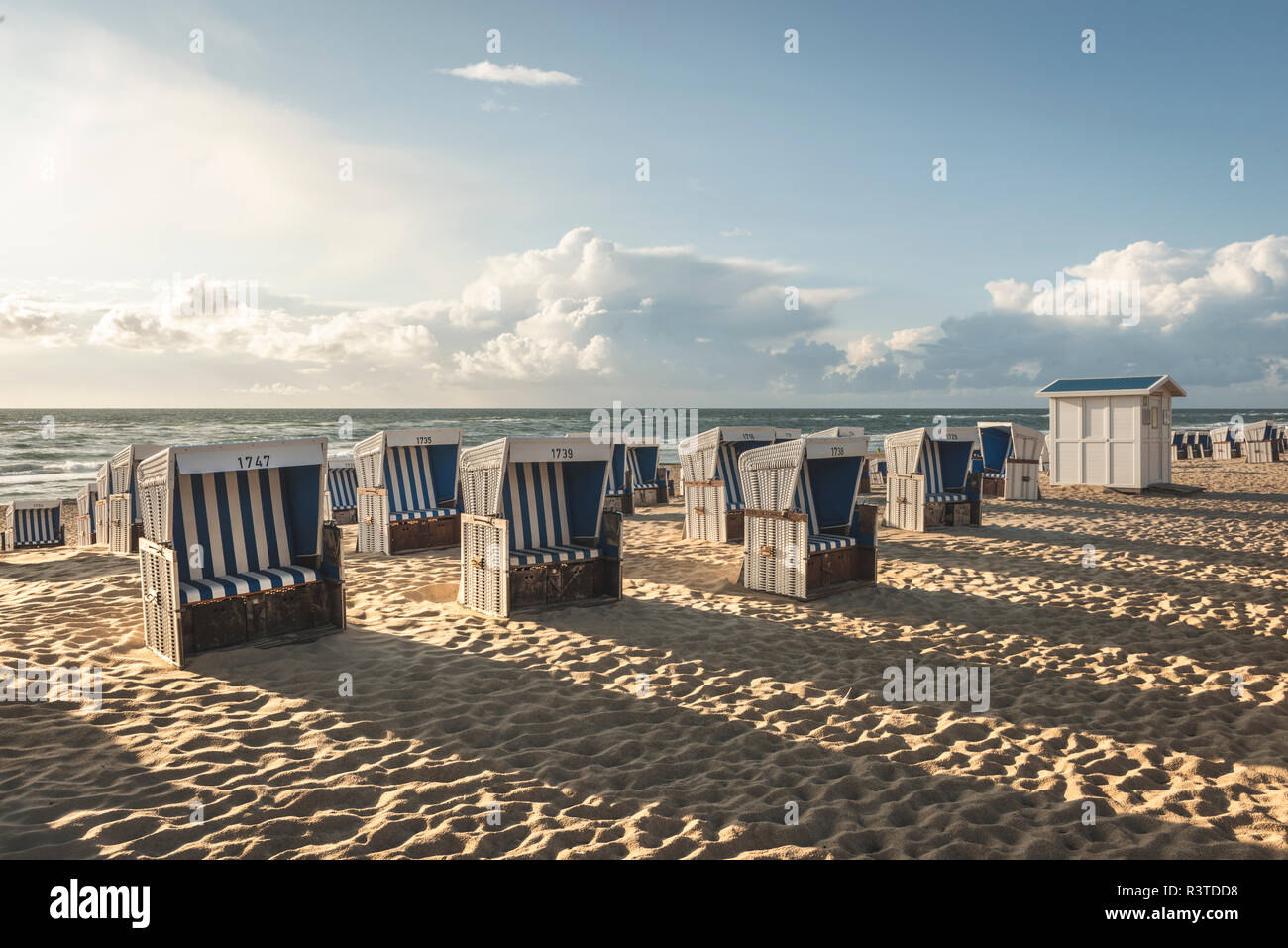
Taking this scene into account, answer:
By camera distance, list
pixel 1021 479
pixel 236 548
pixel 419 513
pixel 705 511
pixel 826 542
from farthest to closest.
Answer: pixel 1021 479
pixel 705 511
pixel 419 513
pixel 826 542
pixel 236 548

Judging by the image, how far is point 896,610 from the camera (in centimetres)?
718

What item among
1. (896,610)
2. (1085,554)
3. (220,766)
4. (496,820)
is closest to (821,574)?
(896,610)

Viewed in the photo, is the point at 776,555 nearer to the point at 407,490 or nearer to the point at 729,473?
the point at 729,473

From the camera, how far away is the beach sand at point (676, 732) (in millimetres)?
3266

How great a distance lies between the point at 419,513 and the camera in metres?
10.1

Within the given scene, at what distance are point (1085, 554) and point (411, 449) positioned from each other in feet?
30.0

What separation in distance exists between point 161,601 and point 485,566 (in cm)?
252

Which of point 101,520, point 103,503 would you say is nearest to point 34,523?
point 101,520

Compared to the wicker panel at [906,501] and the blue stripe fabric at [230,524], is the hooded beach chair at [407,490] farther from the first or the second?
the wicker panel at [906,501]

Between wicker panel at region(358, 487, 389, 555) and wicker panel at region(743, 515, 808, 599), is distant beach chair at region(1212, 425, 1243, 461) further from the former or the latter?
wicker panel at region(358, 487, 389, 555)

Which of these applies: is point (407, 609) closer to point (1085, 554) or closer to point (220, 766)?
point (220, 766)

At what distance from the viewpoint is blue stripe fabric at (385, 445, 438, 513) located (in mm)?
10367

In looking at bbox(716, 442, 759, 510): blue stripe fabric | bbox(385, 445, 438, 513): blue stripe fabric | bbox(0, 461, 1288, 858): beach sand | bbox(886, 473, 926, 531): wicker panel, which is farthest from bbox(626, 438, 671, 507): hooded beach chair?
bbox(0, 461, 1288, 858): beach sand

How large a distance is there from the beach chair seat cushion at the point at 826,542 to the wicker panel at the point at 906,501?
4359 mm
